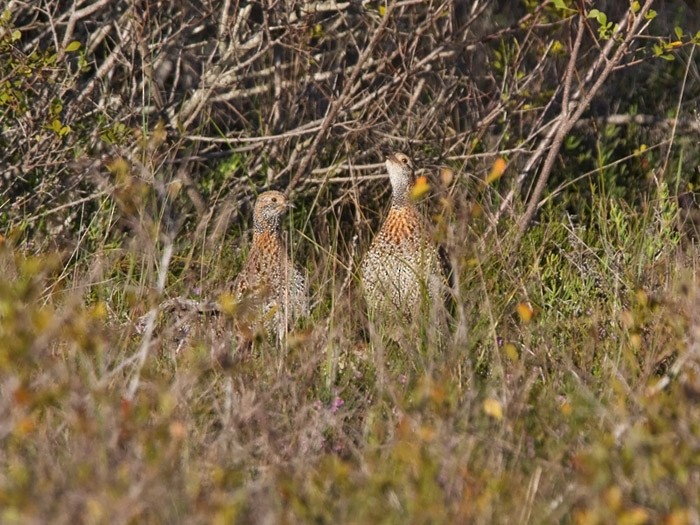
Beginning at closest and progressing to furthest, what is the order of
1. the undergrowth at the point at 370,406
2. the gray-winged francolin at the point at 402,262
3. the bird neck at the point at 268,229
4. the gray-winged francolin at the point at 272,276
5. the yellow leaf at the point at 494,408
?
the undergrowth at the point at 370,406 → the yellow leaf at the point at 494,408 → the gray-winged francolin at the point at 272,276 → the gray-winged francolin at the point at 402,262 → the bird neck at the point at 268,229

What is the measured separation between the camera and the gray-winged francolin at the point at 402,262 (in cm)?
529

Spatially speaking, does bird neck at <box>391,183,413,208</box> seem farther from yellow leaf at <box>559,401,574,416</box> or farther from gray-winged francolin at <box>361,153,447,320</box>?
yellow leaf at <box>559,401,574,416</box>

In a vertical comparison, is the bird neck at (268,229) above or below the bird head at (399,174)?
below

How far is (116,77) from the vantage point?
665 cm

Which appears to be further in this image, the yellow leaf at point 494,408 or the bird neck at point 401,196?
the bird neck at point 401,196

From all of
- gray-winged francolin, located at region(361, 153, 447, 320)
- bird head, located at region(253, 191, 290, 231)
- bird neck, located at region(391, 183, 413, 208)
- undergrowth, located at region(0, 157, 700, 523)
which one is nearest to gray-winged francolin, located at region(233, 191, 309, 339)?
bird head, located at region(253, 191, 290, 231)

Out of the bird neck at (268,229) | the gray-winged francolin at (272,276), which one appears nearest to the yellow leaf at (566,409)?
the gray-winged francolin at (272,276)

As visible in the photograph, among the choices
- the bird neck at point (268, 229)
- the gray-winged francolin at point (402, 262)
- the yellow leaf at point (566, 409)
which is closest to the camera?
the yellow leaf at point (566, 409)

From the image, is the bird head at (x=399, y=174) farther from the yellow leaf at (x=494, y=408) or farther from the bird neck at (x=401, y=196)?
the yellow leaf at (x=494, y=408)

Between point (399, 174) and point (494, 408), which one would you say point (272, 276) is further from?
point (494, 408)

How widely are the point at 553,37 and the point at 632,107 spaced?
74 centimetres

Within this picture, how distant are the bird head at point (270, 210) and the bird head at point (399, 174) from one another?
505 millimetres

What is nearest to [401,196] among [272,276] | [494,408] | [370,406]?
[272,276]

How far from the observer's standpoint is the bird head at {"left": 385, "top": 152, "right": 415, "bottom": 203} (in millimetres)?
6078
